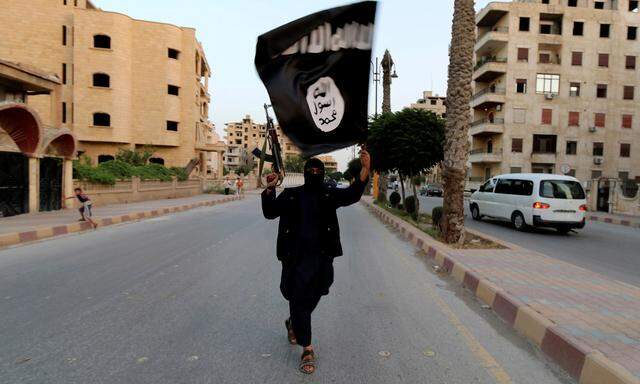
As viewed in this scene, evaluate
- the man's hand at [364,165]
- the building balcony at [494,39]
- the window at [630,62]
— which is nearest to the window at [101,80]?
the building balcony at [494,39]

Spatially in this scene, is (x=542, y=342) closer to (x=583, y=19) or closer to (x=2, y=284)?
(x=2, y=284)

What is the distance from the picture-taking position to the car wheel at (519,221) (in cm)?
1387

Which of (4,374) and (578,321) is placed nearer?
(4,374)

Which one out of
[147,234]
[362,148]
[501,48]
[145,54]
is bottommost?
[147,234]

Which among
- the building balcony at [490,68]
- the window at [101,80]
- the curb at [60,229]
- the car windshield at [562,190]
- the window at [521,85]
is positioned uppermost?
the building balcony at [490,68]

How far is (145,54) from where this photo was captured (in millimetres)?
38562

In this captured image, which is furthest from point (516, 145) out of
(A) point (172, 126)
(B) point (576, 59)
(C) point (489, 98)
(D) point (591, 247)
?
(D) point (591, 247)

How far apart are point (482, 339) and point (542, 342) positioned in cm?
52

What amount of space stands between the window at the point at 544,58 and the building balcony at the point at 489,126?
295 inches

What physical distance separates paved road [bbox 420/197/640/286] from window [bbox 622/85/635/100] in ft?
131

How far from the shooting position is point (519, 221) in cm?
1405

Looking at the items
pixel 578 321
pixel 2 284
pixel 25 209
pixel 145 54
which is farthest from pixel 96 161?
pixel 578 321

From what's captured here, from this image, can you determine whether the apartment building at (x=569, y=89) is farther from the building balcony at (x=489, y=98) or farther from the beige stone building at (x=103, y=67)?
the beige stone building at (x=103, y=67)

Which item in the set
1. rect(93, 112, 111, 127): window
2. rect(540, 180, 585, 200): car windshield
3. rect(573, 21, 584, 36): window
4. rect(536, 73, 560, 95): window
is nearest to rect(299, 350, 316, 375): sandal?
rect(540, 180, 585, 200): car windshield
